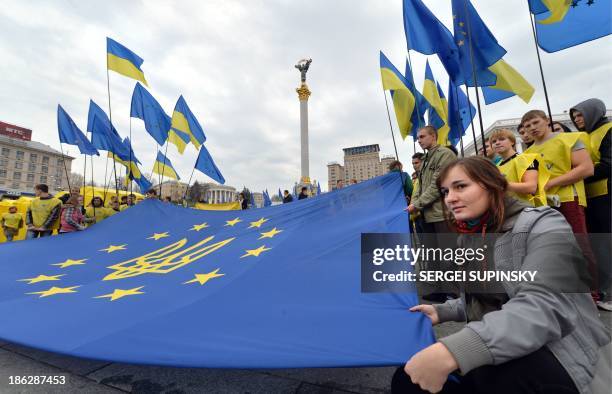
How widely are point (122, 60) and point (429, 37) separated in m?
6.76

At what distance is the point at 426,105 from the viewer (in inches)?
250

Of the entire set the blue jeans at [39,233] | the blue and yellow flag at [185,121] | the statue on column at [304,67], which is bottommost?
the blue jeans at [39,233]

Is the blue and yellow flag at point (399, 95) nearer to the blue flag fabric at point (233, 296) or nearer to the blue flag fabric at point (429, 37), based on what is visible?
the blue flag fabric at point (429, 37)

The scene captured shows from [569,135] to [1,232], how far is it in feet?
39.9

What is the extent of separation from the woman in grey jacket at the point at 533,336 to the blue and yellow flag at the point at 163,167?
10.6 metres

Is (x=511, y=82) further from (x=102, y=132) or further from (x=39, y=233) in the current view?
(x=102, y=132)

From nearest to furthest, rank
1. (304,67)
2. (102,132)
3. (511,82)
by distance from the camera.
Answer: (511,82), (102,132), (304,67)

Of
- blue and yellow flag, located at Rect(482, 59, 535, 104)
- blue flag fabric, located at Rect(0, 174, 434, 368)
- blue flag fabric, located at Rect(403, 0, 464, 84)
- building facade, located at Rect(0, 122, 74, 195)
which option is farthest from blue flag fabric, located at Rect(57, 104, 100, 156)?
building facade, located at Rect(0, 122, 74, 195)

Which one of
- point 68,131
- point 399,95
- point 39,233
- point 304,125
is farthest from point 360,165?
point 39,233

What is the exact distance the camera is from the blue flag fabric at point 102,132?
8109mm

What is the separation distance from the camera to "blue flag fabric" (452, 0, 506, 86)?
13.2 ft

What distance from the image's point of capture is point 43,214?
5762 mm

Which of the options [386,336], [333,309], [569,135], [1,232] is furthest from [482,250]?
[1,232]

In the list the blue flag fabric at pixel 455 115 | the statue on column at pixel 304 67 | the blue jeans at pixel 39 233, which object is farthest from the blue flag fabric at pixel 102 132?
the statue on column at pixel 304 67
